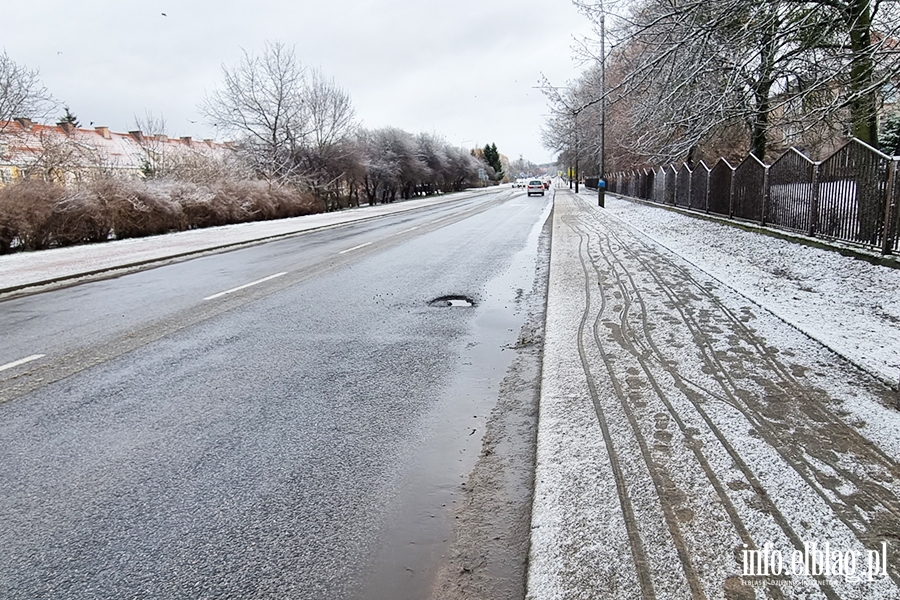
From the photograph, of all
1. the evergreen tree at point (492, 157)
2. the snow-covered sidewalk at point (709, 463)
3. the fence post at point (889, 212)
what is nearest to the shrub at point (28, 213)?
the snow-covered sidewalk at point (709, 463)

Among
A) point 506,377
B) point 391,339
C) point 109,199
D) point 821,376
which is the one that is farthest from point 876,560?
point 109,199

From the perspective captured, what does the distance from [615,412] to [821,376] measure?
1927mm

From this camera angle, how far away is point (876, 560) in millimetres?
2408

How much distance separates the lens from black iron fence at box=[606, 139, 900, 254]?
9399 mm

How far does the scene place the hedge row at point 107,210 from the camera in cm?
1553

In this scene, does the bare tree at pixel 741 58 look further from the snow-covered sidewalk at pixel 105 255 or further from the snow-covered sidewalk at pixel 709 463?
the snow-covered sidewalk at pixel 105 255

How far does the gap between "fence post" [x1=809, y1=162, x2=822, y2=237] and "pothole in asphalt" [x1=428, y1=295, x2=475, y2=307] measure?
26.7 ft

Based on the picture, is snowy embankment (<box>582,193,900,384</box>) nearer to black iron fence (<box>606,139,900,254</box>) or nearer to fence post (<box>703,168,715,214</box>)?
black iron fence (<box>606,139,900,254</box>)

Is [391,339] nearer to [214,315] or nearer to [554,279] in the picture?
[214,315]

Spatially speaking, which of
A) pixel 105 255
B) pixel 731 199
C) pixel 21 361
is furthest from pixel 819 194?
pixel 105 255

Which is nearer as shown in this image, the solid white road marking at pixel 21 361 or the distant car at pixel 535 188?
the solid white road marking at pixel 21 361

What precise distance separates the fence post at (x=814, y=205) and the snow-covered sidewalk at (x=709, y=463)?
20.8ft

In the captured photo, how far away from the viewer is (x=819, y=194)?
11.6 m

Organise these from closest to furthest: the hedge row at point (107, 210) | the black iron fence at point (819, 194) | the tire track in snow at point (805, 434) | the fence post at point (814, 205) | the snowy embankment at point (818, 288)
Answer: the tire track in snow at point (805, 434) → the snowy embankment at point (818, 288) → the black iron fence at point (819, 194) → the fence post at point (814, 205) → the hedge row at point (107, 210)
